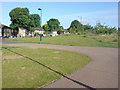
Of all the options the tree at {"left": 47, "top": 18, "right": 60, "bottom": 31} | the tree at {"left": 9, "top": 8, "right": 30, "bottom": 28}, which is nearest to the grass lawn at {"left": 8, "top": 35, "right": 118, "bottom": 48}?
the tree at {"left": 9, "top": 8, "right": 30, "bottom": 28}

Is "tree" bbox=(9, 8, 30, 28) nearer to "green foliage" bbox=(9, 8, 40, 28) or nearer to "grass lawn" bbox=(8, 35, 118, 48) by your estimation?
"green foliage" bbox=(9, 8, 40, 28)

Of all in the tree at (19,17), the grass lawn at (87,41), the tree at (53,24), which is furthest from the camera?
the tree at (53,24)

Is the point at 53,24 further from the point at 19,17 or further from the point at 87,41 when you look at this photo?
the point at 87,41

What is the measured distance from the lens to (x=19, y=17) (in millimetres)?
53531

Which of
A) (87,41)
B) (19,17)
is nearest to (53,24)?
(19,17)

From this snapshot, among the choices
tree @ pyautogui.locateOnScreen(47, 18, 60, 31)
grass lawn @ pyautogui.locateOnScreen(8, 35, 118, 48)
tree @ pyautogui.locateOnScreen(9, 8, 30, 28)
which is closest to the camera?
grass lawn @ pyautogui.locateOnScreen(8, 35, 118, 48)

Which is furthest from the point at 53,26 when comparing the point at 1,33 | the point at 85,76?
the point at 85,76

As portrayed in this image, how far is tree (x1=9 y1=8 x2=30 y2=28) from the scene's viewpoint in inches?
2115

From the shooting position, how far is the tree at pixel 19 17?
53719 millimetres

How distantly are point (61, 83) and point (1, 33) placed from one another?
66431 mm

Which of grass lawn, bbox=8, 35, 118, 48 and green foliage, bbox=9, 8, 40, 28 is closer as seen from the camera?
grass lawn, bbox=8, 35, 118, 48

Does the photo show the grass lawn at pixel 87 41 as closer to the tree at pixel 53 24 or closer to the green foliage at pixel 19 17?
the green foliage at pixel 19 17

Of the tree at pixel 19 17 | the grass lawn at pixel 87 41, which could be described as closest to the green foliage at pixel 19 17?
the tree at pixel 19 17

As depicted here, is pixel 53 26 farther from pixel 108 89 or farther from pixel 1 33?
pixel 108 89
